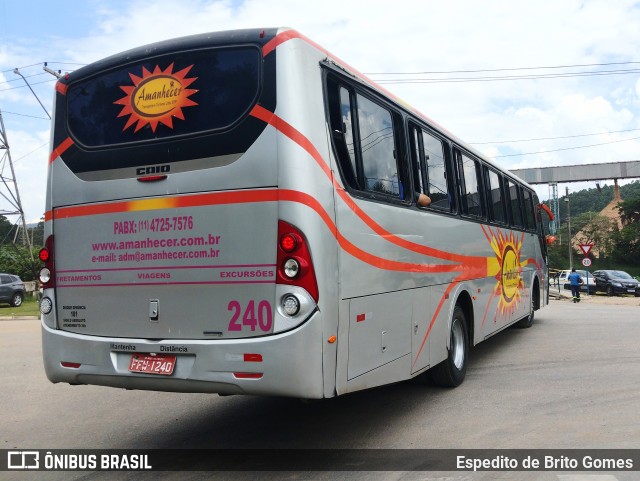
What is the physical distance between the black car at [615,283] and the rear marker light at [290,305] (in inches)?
1325

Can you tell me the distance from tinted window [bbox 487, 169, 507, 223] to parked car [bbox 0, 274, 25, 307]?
78.6ft

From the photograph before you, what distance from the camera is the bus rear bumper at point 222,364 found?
14.0ft

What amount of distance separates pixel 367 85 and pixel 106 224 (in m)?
2.54

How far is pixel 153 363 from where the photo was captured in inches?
185

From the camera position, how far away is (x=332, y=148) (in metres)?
4.77

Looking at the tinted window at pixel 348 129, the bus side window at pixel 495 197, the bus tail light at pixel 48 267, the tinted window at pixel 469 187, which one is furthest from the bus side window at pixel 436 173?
the bus tail light at pixel 48 267

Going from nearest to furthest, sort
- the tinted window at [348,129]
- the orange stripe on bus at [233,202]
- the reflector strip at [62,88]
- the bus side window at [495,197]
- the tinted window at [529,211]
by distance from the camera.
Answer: the orange stripe on bus at [233,202] < the tinted window at [348,129] < the reflector strip at [62,88] < the bus side window at [495,197] < the tinted window at [529,211]

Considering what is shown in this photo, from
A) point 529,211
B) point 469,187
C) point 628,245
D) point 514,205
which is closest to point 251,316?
point 469,187

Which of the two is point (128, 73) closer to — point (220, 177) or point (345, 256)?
point (220, 177)

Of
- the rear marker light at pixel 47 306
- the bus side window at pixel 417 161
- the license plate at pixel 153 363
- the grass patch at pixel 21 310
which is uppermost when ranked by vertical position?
the bus side window at pixel 417 161

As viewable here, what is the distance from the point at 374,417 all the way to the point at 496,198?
Answer: 17.2 ft

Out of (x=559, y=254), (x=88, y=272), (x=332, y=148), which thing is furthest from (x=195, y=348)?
(x=559, y=254)

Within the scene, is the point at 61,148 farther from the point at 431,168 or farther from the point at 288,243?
the point at 431,168

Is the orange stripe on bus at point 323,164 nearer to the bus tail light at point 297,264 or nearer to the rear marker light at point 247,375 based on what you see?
the bus tail light at point 297,264
